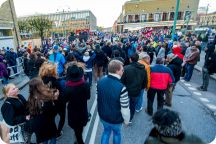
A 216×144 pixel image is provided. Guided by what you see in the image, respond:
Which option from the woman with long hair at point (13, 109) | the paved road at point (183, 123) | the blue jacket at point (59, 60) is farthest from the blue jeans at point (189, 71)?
the woman with long hair at point (13, 109)

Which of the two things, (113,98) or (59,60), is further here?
(59,60)

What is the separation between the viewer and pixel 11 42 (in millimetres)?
18938

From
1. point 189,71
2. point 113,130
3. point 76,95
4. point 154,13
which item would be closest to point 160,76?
point 113,130

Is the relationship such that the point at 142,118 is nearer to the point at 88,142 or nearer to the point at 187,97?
the point at 88,142

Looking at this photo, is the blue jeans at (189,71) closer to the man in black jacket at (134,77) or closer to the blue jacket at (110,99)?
the man in black jacket at (134,77)

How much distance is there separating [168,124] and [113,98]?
1105 mm

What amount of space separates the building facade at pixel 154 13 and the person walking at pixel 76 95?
5105 centimetres

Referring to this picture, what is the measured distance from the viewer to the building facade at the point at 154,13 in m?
48.8

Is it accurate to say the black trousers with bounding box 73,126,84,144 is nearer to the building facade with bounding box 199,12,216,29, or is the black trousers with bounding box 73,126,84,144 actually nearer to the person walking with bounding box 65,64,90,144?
the person walking with bounding box 65,64,90,144

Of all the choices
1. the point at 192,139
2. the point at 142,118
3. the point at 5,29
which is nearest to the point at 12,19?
the point at 5,29

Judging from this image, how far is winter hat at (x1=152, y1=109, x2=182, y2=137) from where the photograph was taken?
1.66 metres

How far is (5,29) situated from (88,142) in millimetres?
19057

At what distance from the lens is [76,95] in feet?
9.48

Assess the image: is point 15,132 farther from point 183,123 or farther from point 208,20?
point 208,20
